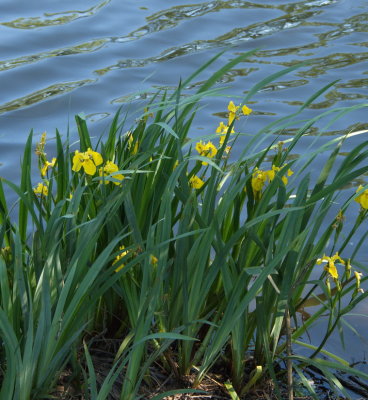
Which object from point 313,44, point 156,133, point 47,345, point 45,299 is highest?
point 156,133

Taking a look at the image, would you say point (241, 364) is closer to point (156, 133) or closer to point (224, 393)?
point (224, 393)

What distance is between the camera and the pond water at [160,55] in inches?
184

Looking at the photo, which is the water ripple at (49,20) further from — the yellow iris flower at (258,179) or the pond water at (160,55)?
the yellow iris flower at (258,179)

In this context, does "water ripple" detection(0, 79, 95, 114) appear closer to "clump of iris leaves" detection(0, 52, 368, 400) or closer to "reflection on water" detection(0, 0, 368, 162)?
"reflection on water" detection(0, 0, 368, 162)

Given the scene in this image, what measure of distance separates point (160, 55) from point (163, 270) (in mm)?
3595

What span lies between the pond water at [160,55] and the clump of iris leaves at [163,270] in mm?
1936

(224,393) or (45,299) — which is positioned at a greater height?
(45,299)

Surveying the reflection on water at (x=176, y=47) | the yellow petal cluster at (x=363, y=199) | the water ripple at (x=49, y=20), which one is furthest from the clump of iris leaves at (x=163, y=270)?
the water ripple at (x=49, y=20)

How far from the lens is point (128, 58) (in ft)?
17.7

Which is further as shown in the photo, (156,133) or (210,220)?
(156,133)

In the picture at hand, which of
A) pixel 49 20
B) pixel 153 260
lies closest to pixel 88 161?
pixel 153 260

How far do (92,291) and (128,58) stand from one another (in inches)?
140

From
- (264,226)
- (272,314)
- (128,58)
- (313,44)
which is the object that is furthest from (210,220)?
(313,44)

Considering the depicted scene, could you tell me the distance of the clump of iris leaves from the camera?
75.0 inches
